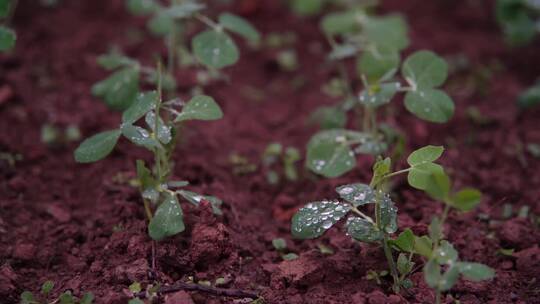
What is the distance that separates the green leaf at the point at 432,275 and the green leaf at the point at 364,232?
0.68 ft

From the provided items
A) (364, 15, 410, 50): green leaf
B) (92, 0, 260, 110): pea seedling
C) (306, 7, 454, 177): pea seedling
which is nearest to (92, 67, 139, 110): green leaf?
(92, 0, 260, 110): pea seedling

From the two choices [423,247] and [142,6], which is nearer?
[423,247]

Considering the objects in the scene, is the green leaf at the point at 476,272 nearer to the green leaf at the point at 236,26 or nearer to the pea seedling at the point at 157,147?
the pea seedling at the point at 157,147

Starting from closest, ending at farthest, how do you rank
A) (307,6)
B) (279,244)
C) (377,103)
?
(279,244) → (377,103) → (307,6)

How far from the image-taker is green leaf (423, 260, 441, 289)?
1.65 m

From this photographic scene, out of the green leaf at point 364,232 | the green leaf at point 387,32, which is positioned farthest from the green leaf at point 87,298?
the green leaf at point 387,32

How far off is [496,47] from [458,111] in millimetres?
667

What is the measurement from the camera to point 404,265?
1868mm

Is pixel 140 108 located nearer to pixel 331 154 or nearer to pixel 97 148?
pixel 97 148

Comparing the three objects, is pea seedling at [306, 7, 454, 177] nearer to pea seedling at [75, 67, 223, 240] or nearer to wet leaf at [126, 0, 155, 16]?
pea seedling at [75, 67, 223, 240]

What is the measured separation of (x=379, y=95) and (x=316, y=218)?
61 cm

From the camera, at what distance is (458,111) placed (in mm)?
2947

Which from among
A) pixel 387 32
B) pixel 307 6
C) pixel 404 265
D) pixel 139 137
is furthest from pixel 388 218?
pixel 307 6

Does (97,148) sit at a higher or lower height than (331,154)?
higher
